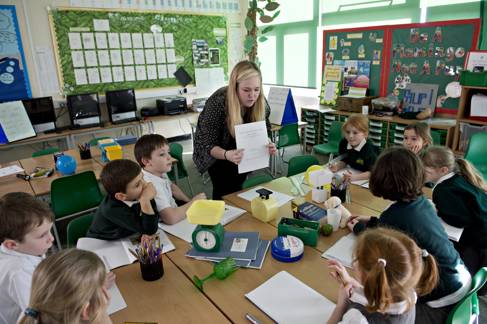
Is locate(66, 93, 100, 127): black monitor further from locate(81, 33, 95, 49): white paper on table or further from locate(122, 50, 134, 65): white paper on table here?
locate(122, 50, 134, 65): white paper on table

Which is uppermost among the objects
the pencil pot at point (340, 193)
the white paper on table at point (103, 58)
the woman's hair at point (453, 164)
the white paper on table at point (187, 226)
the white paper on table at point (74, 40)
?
the white paper on table at point (74, 40)

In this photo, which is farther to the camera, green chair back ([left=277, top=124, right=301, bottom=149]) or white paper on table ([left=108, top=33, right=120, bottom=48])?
white paper on table ([left=108, top=33, right=120, bottom=48])

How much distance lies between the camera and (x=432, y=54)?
14.8 ft

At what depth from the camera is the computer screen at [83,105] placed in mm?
5047

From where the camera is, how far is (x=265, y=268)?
1508 millimetres

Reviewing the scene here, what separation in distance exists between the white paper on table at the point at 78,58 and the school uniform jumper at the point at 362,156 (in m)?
4.62

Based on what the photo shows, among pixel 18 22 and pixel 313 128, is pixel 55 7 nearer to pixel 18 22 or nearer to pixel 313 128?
pixel 18 22

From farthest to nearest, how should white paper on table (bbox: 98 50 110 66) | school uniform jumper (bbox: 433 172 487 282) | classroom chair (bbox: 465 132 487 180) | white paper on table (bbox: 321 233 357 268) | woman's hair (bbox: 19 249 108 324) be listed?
white paper on table (bbox: 98 50 110 66) → classroom chair (bbox: 465 132 487 180) → school uniform jumper (bbox: 433 172 487 282) → white paper on table (bbox: 321 233 357 268) → woman's hair (bbox: 19 249 108 324)

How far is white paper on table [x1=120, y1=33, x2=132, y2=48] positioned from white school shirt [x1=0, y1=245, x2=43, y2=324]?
5.23 m

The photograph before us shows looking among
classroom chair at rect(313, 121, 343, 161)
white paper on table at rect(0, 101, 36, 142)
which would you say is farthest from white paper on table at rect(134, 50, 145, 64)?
classroom chair at rect(313, 121, 343, 161)

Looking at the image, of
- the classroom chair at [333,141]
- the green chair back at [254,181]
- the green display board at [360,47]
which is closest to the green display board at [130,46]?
the green display board at [360,47]

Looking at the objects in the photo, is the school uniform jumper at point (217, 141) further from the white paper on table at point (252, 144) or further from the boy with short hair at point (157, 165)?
the boy with short hair at point (157, 165)

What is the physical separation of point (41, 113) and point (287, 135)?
3486mm

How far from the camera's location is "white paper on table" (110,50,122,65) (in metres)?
5.81
